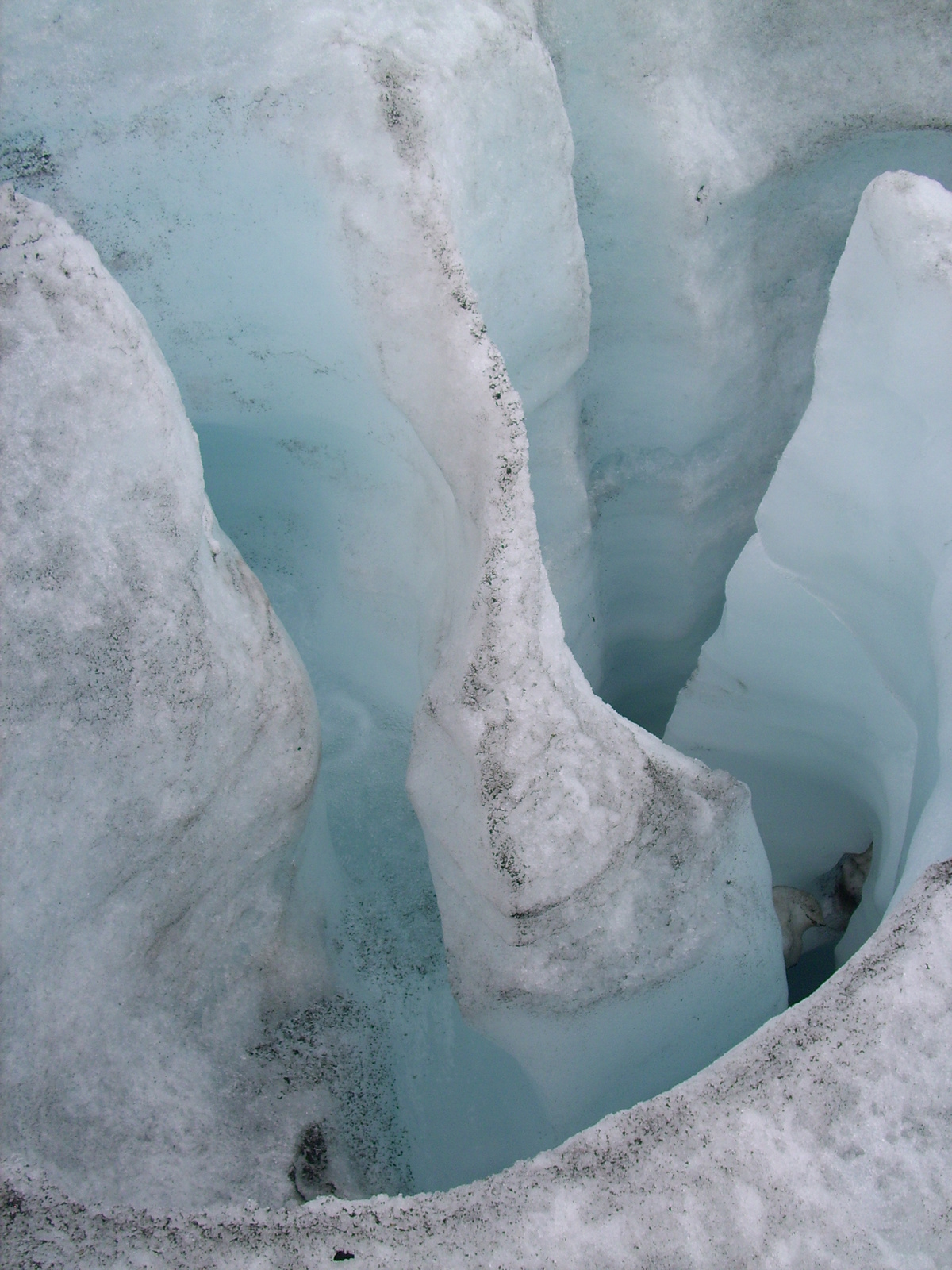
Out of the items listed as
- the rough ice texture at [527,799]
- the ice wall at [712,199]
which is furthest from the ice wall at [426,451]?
the ice wall at [712,199]

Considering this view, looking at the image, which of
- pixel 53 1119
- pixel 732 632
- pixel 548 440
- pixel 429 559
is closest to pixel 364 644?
pixel 429 559

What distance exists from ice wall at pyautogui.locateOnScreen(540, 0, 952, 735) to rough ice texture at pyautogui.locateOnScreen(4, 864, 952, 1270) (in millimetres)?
939

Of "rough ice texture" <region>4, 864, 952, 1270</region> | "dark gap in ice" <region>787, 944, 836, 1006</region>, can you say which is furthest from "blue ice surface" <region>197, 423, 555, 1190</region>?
"dark gap in ice" <region>787, 944, 836, 1006</region>

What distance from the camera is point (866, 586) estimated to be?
3.47 feet

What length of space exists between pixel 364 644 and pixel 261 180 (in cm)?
53

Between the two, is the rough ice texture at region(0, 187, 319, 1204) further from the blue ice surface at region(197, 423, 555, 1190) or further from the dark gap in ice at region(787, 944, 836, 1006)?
the dark gap in ice at region(787, 944, 836, 1006)

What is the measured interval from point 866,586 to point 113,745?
0.81 m

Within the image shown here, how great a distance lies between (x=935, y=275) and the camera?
34.4 inches

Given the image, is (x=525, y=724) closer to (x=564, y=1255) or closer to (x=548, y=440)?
(x=564, y=1255)

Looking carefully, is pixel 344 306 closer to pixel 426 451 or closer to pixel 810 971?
pixel 426 451

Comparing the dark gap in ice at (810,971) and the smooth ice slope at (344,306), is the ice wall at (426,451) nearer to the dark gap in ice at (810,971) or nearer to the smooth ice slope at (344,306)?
the smooth ice slope at (344,306)

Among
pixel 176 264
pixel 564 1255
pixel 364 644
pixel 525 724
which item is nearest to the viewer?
pixel 564 1255

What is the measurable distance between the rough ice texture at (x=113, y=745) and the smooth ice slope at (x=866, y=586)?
2.00ft

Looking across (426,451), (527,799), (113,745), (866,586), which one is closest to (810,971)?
(866,586)
